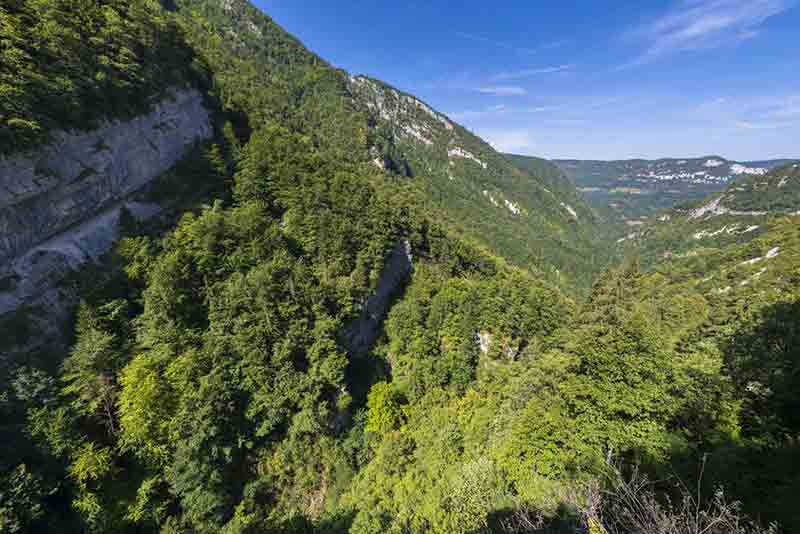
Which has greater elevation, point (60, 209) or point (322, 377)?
point (60, 209)

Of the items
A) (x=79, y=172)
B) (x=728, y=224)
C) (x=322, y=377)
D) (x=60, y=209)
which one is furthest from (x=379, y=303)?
(x=728, y=224)

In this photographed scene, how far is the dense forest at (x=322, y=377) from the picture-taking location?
48.1 feet

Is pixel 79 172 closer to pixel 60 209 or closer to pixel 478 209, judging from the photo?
pixel 60 209

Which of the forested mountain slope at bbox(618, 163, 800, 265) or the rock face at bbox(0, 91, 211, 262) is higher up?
the rock face at bbox(0, 91, 211, 262)

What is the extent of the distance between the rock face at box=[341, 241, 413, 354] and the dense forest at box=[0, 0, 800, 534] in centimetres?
65

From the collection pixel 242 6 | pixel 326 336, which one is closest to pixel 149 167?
A: pixel 326 336

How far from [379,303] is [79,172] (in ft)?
117

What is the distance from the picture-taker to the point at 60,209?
100ft

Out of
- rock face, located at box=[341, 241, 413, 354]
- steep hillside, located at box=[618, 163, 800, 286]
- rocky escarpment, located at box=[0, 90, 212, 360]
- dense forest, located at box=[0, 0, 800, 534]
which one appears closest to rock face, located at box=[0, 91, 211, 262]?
rocky escarpment, located at box=[0, 90, 212, 360]

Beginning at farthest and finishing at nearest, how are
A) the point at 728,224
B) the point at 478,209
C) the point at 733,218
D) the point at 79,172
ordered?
the point at 733,218, the point at 728,224, the point at 478,209, the point at 79,172

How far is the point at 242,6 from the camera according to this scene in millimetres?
125188

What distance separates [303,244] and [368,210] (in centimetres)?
1159

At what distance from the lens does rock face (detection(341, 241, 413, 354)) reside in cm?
4062

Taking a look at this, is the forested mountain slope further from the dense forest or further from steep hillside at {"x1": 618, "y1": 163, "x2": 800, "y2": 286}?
the dense forest
